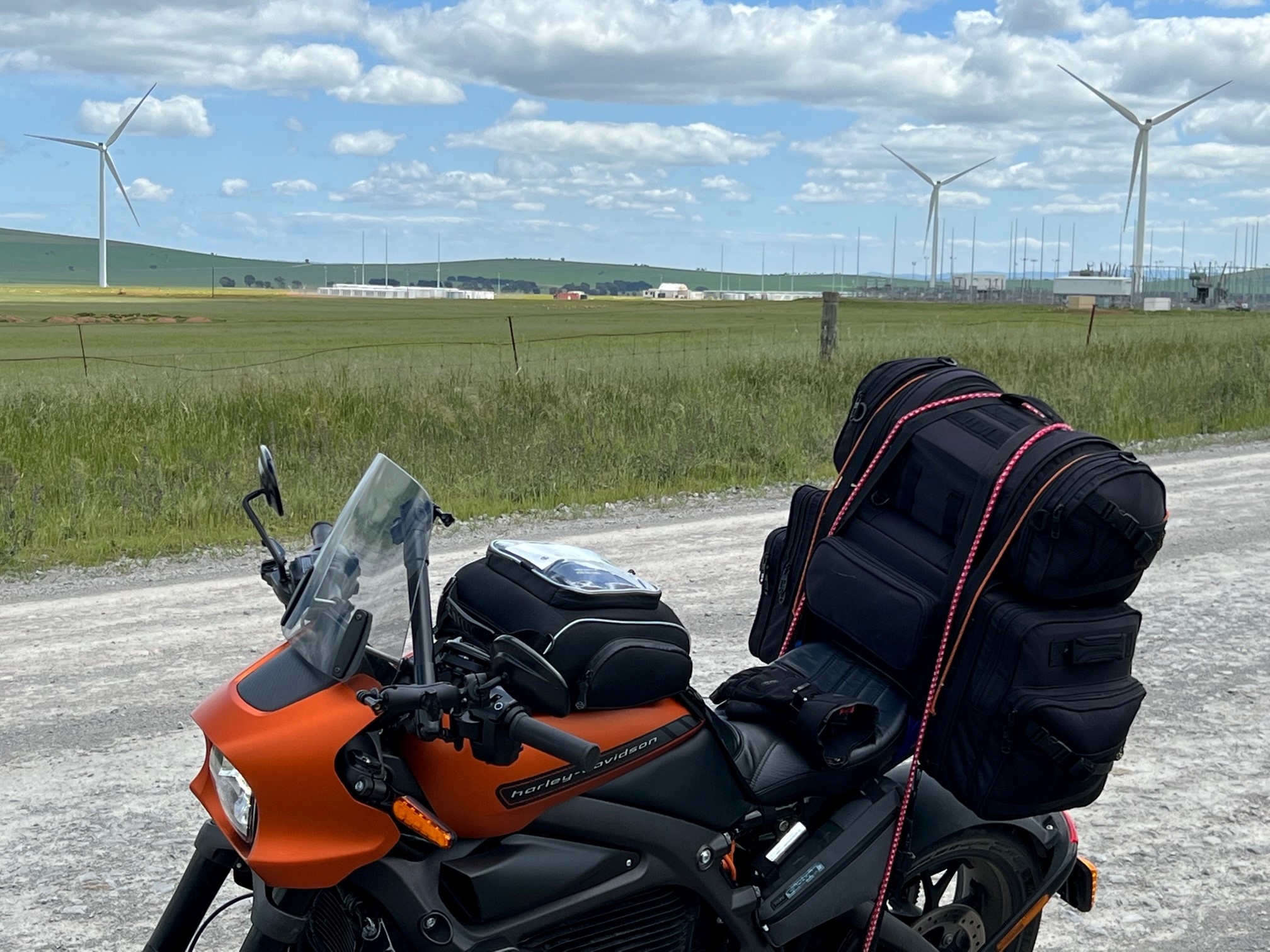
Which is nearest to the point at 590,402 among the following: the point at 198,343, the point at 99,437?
the point at 99,437

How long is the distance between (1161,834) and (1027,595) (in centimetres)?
179

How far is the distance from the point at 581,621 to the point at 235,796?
0.63 m

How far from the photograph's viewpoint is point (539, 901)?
225 centimetres

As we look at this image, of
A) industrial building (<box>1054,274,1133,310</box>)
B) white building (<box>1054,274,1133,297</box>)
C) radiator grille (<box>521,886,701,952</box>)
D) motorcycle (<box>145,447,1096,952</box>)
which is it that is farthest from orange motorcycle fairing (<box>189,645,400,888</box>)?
white building (<box>1054,274,1133,297</box>)

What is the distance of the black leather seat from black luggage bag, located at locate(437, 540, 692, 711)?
263 mm

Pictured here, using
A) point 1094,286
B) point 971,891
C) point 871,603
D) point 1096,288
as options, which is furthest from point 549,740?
point 1094,286

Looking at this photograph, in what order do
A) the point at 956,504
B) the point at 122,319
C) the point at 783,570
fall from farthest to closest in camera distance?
1. the point at 122,319
2. the point at 783,570
3. the point at 956,504

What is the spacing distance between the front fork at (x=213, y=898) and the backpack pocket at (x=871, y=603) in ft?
4.15

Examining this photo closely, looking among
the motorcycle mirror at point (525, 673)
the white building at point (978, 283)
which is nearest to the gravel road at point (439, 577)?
the motorcycle mirror at point (525, 673)

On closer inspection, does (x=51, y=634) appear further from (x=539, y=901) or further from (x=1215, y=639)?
(x=1215, y=639)

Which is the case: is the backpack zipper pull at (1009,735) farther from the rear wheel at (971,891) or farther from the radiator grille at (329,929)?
the radiator grille at (329,929)

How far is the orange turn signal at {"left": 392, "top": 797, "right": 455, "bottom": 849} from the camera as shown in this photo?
2.05m

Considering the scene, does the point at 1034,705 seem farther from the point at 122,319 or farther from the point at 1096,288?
the point at 1096,288

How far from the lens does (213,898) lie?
7.61ft
